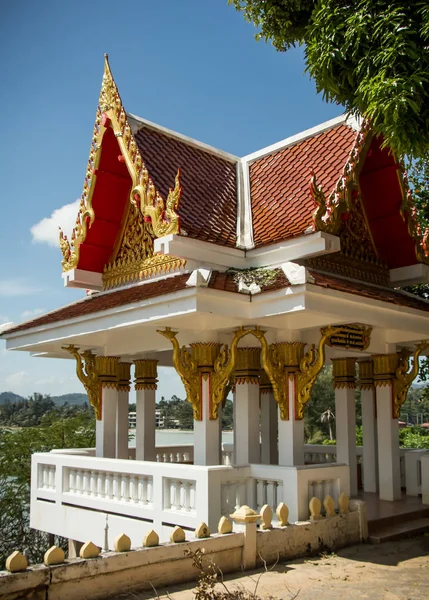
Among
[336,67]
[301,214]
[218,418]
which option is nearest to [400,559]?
[218,418]

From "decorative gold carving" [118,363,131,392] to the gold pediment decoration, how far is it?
6.00 feet

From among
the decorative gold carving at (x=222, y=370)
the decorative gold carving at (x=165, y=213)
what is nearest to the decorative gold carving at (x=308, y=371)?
the decorative gold carving at (x=222, y=370)

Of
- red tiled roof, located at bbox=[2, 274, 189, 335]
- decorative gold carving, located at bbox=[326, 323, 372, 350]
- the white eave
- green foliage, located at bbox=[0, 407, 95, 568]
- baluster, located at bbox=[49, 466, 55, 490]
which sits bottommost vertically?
green foliage, located at bbox=[0, 407, 95, 568]

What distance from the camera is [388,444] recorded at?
10.5 m

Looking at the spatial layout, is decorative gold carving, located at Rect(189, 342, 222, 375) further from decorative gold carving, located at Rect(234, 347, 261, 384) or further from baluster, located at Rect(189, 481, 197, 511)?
baluster, located at Rect(189, 481, 197, 511)

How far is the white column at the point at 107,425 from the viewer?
10.8 m

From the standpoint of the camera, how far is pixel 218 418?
29.0 feet

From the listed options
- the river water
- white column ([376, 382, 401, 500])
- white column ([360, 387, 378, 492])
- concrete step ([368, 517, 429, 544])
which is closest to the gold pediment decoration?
white column ([376, 382, 401, 500])

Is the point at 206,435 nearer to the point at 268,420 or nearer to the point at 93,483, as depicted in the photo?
the point at 93,483

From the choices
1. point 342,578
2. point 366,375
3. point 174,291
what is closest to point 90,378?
point 174,291

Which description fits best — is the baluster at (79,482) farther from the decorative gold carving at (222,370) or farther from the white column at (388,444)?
the white column at (388,444)

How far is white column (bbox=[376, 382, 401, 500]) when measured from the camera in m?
10.5

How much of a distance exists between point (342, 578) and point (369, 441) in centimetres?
541

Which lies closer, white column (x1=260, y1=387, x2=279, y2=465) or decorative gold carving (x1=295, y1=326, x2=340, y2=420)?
decorative gold carving (x1=295, y1=326, x2=340, y2=420)
